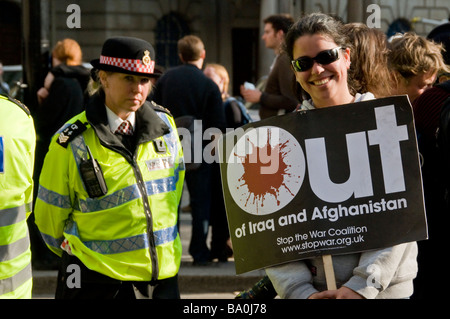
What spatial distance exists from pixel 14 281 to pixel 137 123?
122 centimetres

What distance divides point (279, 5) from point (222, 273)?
15767 millimetres

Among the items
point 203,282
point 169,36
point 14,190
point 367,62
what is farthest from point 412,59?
point 169,36

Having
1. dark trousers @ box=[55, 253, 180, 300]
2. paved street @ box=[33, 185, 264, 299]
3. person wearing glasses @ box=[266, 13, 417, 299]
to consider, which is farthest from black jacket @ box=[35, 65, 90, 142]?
person wearing glasses @ box=[266, 13, 417, 299]

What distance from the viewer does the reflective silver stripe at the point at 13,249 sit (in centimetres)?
318

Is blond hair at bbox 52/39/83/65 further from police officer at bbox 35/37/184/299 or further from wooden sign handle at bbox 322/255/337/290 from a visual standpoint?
wooden sign handle at bbox 322/255/337/290

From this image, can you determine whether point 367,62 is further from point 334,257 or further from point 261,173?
point 334,257

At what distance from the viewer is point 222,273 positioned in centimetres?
741

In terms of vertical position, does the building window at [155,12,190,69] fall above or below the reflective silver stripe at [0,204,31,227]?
above

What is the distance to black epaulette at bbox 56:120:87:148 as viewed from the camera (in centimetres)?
403

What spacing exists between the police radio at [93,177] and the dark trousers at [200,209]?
3649 mm

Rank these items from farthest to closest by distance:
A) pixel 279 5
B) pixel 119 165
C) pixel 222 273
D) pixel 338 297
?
pixel 279 5
pixel 222 273
pixel 119 165
pixel 338 297

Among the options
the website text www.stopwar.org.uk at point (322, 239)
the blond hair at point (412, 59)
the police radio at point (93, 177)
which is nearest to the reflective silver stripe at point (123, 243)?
the police radio at point (93, 177)

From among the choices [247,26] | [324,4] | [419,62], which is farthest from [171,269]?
[247,26]

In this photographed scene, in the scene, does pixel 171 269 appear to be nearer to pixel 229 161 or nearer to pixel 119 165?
pixel 119 165
